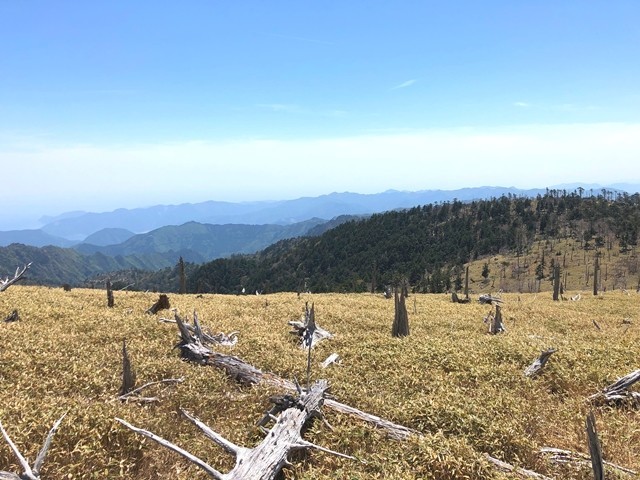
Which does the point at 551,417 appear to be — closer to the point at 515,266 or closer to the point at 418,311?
the point at 418,311

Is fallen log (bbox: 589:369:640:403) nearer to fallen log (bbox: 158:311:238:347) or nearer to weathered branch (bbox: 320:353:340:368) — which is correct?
weathered branch (bbox: 320:353:340:368)

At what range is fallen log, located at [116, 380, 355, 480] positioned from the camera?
678cm

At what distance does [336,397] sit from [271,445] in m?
3.26

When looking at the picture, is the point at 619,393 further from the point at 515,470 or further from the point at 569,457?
the point at 515,470

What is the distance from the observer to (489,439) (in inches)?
354

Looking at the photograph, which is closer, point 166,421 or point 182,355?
point 166,421

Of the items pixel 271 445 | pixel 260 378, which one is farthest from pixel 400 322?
pixel 271 445

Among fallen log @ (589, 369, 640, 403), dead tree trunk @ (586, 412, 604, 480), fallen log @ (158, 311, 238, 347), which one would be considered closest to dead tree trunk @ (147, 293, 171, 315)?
fallen log @ (158, 311, 238, 347)

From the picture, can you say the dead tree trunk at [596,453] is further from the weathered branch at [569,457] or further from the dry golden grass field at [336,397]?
the weathered branch at [569,457]

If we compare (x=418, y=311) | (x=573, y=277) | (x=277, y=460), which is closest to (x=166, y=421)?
(x=277, y=460)

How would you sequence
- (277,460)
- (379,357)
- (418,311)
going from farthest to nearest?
1. (418,311)
2. (379,357)
3. (277,460)

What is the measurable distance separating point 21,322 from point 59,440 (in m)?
11.3

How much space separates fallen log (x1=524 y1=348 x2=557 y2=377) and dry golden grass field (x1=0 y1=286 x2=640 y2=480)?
0.83ft

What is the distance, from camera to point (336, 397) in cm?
1098
